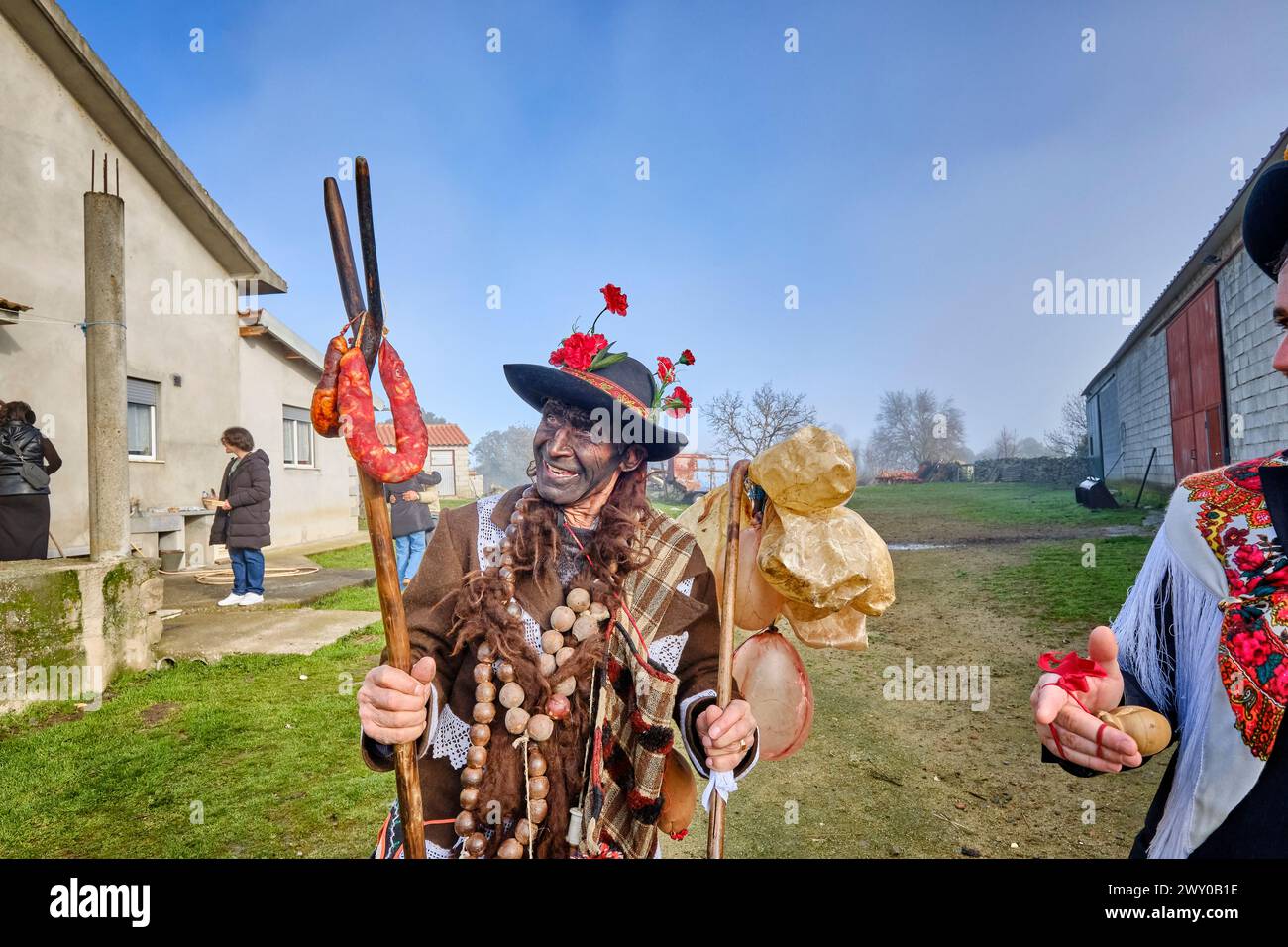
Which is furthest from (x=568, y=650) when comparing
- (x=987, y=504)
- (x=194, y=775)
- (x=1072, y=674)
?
(x=987, y=504)

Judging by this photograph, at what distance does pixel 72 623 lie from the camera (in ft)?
13.8

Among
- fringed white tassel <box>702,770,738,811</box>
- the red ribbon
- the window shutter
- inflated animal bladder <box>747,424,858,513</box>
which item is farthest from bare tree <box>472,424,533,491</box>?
the window shutter

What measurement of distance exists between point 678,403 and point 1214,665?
1309 millimetres

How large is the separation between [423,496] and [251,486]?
1.79 m

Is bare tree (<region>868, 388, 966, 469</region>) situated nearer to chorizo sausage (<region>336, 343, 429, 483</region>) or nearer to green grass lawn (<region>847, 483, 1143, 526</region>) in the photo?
green grass lawn (<region>847, 483, 1143, 526</region>)

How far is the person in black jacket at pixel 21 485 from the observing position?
4.88 metres

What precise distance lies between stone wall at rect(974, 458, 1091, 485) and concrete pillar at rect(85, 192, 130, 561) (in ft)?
68.1

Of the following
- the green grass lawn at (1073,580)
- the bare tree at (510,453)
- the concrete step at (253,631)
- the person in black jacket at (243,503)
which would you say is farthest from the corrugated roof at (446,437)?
the green grass lawn at (1073,580)

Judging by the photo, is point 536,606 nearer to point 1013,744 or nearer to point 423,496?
point 1013,744

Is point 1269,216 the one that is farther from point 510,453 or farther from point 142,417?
point 142,417

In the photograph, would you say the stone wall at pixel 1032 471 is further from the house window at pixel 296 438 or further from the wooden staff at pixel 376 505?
the wooden staff at pixel 376 505

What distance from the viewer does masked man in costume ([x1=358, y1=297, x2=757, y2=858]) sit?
145 cm

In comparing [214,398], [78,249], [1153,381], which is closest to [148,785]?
[78,249]
